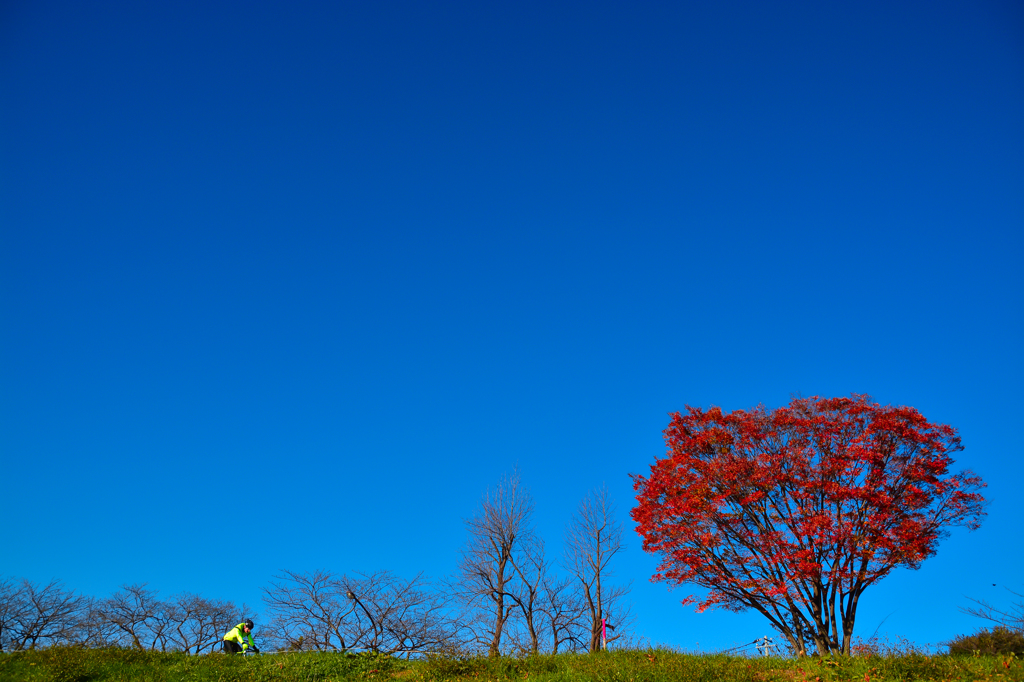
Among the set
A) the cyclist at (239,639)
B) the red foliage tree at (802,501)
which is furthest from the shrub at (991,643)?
the cyclist at (239,639)

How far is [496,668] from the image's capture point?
13117 millimetres

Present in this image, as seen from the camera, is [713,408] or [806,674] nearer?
[806,674]

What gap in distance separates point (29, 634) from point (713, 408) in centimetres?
3779

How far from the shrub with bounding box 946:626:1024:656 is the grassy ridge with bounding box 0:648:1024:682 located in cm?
386

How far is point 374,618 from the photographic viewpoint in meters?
23.0

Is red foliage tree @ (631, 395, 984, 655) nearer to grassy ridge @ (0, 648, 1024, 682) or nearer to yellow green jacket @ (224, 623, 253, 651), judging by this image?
grassy ridge @ (0, 648, 1024, 682)

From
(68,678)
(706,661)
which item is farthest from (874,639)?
(68,678)

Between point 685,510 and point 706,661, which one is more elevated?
point 685,510

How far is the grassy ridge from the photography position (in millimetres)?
11938

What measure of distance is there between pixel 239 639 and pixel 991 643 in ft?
68.2

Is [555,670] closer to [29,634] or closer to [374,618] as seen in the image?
[374,618]

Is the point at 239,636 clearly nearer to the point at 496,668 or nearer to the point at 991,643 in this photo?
the point at 496,668

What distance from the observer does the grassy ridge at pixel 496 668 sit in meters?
11.9

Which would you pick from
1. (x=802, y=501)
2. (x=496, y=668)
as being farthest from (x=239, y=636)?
(x=802, y=501)
